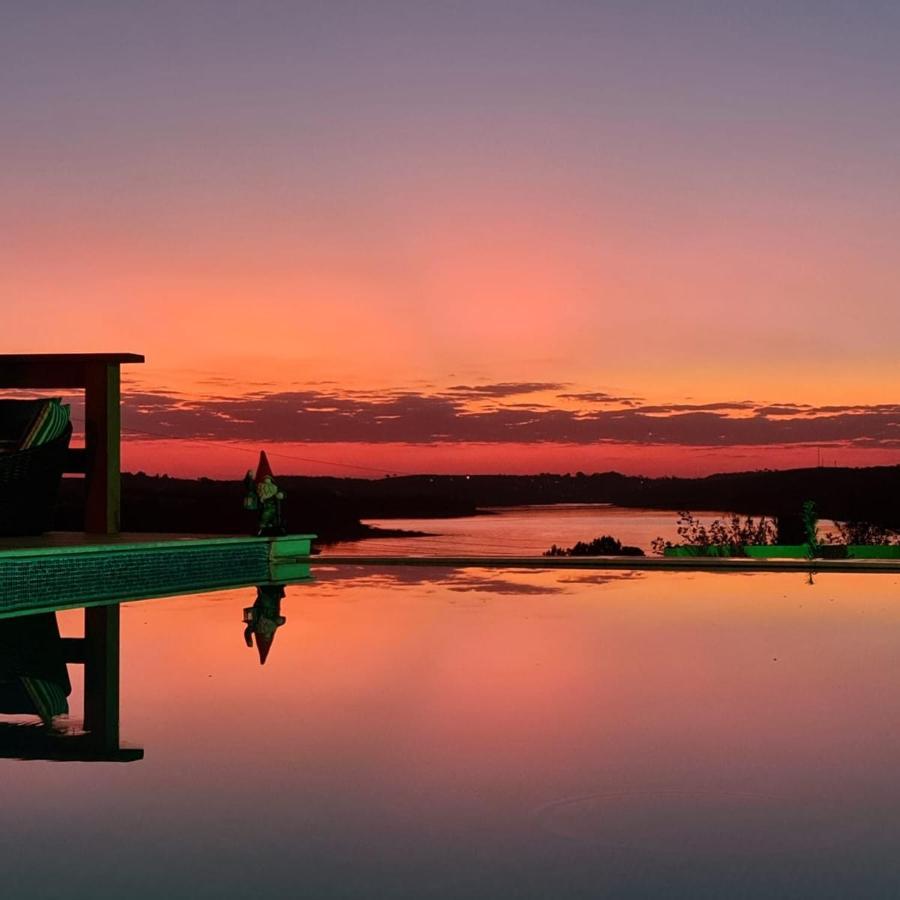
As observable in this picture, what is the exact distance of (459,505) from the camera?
28250 millimetres

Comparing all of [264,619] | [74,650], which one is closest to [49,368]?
[264,619]

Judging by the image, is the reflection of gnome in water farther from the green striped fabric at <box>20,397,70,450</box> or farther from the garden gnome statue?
the green striped fabric at <box>20,397,70,450</box>

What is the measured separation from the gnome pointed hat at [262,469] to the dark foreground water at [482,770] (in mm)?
5193

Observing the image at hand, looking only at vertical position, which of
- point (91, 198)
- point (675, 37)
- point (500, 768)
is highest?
point (675, 37)

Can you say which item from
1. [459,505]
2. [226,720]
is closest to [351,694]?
[226,720]

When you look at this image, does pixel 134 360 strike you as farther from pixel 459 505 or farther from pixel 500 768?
pixel 459 505

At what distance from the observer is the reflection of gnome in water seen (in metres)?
7.88

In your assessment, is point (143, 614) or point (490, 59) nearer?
point (143, 614)

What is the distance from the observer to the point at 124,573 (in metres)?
11.0

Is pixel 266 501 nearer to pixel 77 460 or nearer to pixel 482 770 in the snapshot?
pixel 77 460

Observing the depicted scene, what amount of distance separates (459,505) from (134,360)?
1542cm

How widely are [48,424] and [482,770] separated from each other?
335 inches

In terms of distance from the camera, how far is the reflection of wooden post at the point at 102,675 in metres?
5.30

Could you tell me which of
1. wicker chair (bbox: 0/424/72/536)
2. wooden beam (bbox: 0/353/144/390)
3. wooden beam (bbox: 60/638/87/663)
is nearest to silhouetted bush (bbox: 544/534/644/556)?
wooden beam (bbox: 0/353/144/390)
